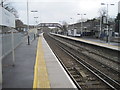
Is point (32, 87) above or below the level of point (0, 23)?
below

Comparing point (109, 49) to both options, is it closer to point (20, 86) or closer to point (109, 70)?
point (109, 70)

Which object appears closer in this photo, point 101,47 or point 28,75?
point 28,75

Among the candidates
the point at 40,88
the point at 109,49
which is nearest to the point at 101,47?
the point at 109,49

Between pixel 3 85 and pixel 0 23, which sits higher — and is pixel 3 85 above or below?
below

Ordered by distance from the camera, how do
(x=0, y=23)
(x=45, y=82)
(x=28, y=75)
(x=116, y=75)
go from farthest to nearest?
1. (x=116, y=75)
2. (x=28, y=75)
3. (x=45, y=82)
4. (x=0, y=23)

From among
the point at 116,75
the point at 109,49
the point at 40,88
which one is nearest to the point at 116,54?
the point at 109,49

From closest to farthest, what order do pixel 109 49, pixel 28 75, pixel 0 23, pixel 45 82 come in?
pixel 0 23 → pixel 45 82 → pixel 28 75 → pixel 109 49

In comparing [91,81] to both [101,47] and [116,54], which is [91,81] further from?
[101,47]

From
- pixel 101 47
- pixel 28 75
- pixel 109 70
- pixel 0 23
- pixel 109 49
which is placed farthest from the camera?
pixel 101 47

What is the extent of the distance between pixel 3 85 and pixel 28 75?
2164 mm

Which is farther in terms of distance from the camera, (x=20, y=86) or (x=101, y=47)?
(x=101, y=47)

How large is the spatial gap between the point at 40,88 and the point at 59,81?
1628 millimetres

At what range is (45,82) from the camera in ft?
30.8

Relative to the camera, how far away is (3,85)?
8453mm
